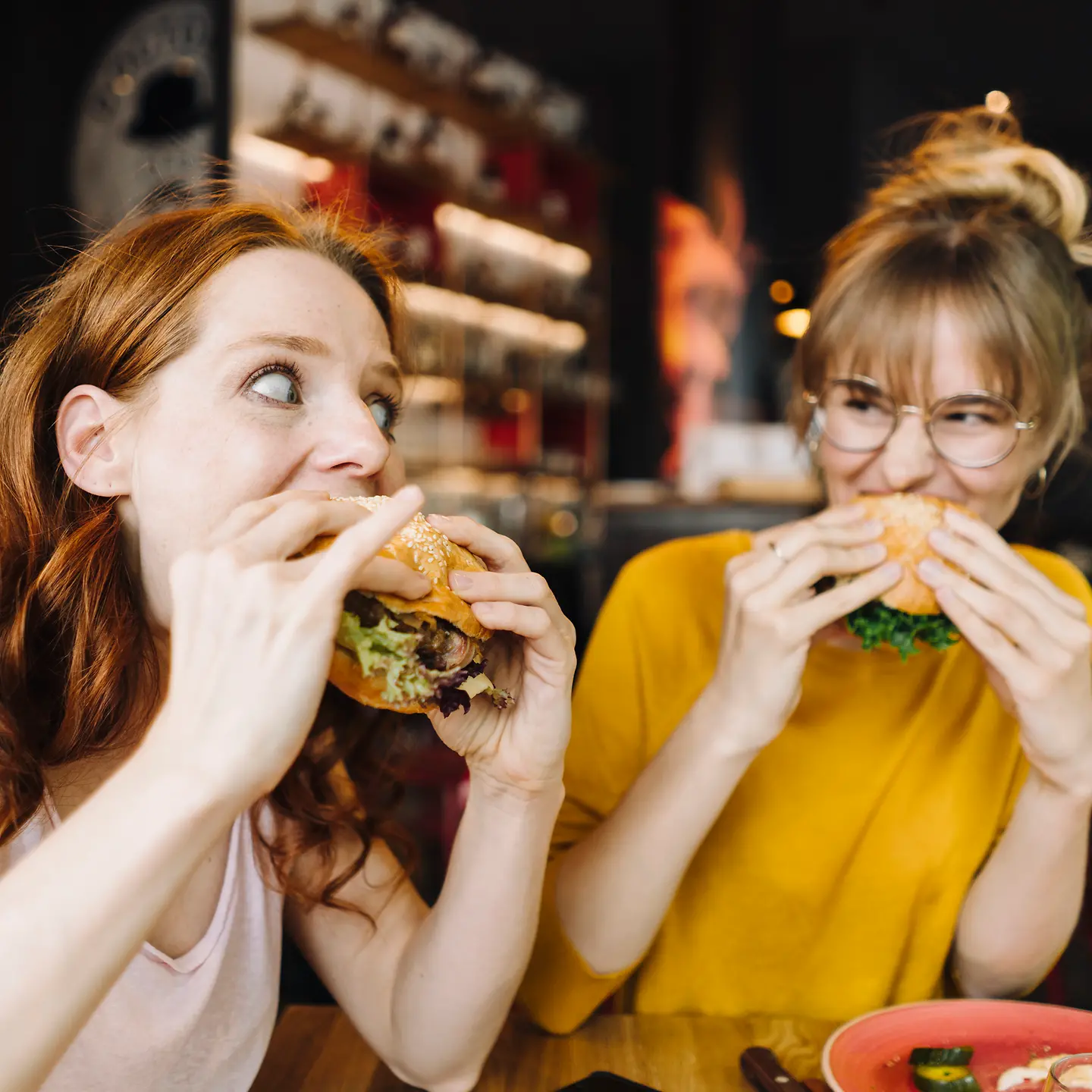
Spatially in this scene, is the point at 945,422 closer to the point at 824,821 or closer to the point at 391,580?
the point at 824,821

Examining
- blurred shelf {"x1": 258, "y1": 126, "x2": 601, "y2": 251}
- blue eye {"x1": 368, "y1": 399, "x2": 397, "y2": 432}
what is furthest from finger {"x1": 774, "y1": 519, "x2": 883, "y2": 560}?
blurred shelf {"x1": 258, "y1": 126, "x2": 601, "y2": 251}

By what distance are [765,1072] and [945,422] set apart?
3.30 feet

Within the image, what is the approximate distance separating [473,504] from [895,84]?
4.40 meters

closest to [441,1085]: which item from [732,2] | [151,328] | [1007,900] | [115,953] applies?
[115,953]

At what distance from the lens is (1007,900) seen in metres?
1.48

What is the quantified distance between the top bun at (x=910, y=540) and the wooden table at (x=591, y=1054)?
61 centimetres

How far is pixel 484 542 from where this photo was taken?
1.20 meters

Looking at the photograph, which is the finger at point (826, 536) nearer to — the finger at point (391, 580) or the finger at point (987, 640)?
the finger at point (987, 640)

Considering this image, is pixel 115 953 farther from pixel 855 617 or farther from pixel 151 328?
pixel 855 617

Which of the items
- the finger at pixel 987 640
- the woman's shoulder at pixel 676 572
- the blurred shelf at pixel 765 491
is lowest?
the blurred shelf at pixel 765 491

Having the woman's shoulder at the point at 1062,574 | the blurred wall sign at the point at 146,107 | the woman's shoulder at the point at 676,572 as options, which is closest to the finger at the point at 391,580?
the woman's shoulder at the point at 676,572

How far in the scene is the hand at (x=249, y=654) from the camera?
0.79 metres

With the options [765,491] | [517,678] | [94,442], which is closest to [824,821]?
[517,678]

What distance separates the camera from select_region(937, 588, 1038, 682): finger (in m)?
1.39
